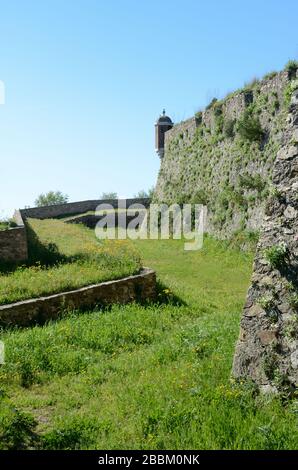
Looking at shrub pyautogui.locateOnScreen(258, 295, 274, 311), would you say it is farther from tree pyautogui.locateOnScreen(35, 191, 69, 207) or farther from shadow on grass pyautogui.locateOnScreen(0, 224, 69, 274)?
tree pyautogui.locateOnScreen(35, 191, 69, 207)

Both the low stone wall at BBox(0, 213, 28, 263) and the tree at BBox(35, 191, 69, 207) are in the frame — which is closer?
the low stone wall at BBox(0, 213, 28, 263)

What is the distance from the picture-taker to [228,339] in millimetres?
7988

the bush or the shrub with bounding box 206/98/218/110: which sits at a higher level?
the shrub with bounding box 206/98/218/110

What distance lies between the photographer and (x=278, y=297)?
18.8 feet

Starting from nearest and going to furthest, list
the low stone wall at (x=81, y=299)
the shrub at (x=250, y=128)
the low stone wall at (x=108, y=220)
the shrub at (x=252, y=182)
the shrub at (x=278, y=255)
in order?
the shrub at (x=278, y=255)
the low stone wall at (x=81, y=299)
the shrub at (x=252, y=182)
the shrub at (x=250, y=128)
the low stone wall at (x=108, y=220)

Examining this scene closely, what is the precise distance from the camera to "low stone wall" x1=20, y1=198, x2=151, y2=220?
38500 mm

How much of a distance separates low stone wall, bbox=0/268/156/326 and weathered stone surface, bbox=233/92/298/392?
5.47 m

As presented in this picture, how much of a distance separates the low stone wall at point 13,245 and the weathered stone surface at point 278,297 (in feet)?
32.8

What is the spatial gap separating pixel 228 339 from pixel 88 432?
11.6 feet

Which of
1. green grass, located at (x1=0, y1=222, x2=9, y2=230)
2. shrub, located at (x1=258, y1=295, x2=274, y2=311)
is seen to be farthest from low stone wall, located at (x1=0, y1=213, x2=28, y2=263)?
shrub, located at (x1=258, y1=295, x2=274, y2=311)

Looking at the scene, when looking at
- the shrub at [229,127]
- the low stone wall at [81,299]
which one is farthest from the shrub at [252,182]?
the low stone wall at [81,299]

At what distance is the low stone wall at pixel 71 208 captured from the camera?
3850cm

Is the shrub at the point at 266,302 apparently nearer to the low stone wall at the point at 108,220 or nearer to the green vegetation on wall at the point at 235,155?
the green vegetation on wall at the point at 235,155

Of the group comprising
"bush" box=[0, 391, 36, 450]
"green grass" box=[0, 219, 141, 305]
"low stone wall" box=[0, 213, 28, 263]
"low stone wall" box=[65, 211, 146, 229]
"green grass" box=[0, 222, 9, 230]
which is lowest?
"bush" box=[0, 391, 36, 450]
